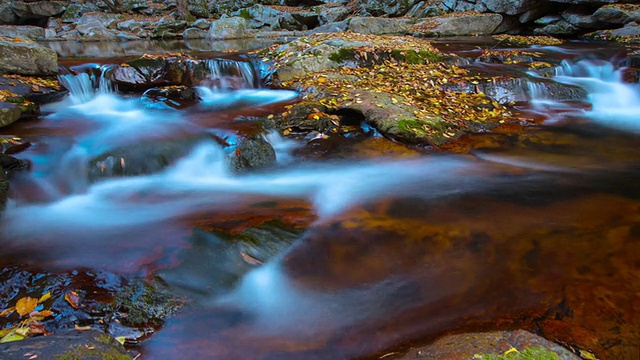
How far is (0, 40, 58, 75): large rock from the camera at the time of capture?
755 centimetres

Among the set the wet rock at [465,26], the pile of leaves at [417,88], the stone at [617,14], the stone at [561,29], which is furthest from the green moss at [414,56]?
the stone at [561,29]

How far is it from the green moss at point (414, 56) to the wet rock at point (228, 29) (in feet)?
40.1

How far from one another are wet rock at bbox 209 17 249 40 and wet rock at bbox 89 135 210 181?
14.8 metres

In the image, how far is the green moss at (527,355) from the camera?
1978 mm

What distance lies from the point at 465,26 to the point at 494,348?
1850cm

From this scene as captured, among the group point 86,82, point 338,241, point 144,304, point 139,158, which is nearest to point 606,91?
point 338,241

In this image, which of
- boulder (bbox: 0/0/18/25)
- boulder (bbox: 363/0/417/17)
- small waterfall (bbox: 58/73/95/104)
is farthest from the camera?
boulder (bbox: 0/0/18/25)

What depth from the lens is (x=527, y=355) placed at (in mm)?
2002

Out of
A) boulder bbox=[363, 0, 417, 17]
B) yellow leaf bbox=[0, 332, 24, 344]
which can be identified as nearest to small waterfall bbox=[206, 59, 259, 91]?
yellow leaf bbox=[0, 332, 24, 344]

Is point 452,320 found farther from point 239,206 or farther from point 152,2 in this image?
point 152,2

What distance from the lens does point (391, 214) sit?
421 cm

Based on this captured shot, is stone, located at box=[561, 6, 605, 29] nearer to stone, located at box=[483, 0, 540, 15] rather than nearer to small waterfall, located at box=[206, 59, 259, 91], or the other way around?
stone, located at box=[483, 0, 540, 15]

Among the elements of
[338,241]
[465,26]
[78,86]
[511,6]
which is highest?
[511,6]

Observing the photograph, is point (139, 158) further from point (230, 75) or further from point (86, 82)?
point (86, 82)
